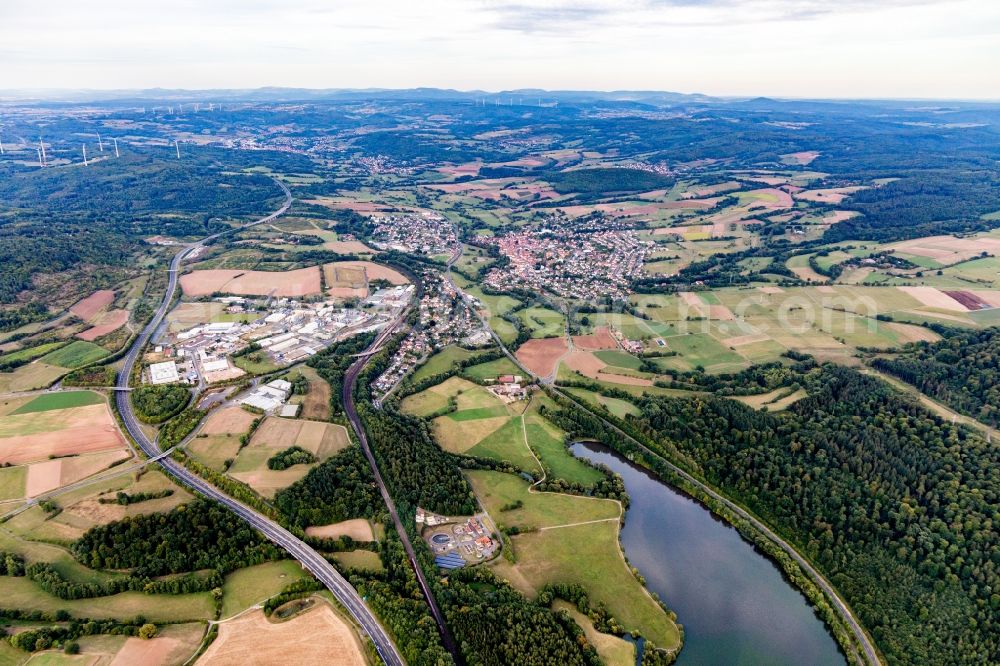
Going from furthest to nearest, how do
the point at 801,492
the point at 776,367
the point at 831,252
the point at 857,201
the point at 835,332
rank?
the point at 857,201 → the point at 831,252 → the point at 835,332 → the point at 776,367 → the point at 801,492

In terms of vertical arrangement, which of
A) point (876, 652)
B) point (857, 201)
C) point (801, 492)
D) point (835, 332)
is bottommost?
point (876, 652)

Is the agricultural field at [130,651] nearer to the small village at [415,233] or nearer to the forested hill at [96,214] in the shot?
the forested hill at [96,214]

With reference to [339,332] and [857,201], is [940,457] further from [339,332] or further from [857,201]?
[857,201]

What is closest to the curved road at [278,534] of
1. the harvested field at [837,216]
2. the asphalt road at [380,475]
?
the asphalt road at [380,475]

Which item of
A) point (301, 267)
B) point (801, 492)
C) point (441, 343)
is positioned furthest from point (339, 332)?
point (801, 492)

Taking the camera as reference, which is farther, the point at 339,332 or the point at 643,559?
the point at 339,332

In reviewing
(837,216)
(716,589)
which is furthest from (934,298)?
(716,589)

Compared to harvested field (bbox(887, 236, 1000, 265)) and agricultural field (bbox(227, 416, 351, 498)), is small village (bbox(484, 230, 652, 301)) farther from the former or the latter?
harvested field (bbox(887, 236, 1000, 265))
